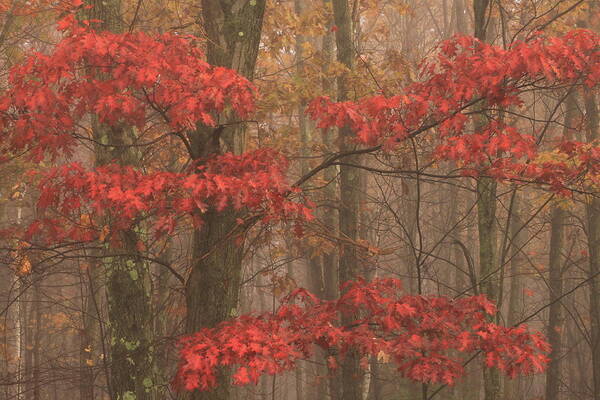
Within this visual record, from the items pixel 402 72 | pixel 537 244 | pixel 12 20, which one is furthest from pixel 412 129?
pixel 537 244

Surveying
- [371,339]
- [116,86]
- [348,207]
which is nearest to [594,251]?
[348,207]

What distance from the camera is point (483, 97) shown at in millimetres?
4484

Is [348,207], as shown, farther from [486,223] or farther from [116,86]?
[116,86]

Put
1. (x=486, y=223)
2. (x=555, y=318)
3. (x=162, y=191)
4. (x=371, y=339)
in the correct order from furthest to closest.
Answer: (x=555, y=318) < (x=486, y=223) < (x=371, y=339) < (x=162, y=191)

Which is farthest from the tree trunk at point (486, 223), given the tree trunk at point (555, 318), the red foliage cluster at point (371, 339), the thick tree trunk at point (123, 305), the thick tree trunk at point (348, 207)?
the tree trunk at point (555, 318)

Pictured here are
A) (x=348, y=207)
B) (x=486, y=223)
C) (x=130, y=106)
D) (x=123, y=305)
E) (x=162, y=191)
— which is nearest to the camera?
(x=130, y=106)

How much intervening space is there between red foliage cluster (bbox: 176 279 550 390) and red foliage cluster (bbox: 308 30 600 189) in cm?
136

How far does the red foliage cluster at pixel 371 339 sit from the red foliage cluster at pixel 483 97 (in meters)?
1.36

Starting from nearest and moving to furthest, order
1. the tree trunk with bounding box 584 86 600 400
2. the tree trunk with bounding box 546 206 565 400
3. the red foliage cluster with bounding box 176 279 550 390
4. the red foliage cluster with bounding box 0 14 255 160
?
1. the red foliage cluster with bounding box 176 279 550 390
2. the red foliage cluster with bounding box 0 14 255 160
3. the tree trunk with bounding box 584 86 600 400
4. the tree trunk with bounding box 546 206 565 400

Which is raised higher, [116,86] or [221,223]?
[116,86]

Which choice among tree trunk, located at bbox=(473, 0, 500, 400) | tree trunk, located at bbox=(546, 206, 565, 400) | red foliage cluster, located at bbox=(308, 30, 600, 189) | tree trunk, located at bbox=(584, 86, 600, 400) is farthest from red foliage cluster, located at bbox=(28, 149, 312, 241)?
tree trunk, located at bbox=(546, 206, 565, 400)

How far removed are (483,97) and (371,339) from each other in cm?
217

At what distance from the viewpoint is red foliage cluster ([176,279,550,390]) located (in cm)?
379

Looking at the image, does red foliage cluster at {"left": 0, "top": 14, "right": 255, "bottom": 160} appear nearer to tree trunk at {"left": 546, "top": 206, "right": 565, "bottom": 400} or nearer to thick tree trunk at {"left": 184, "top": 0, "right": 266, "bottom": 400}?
thick tree trunk at {"left": 184, "top": 0, "right": 266, "bottom": 400}
